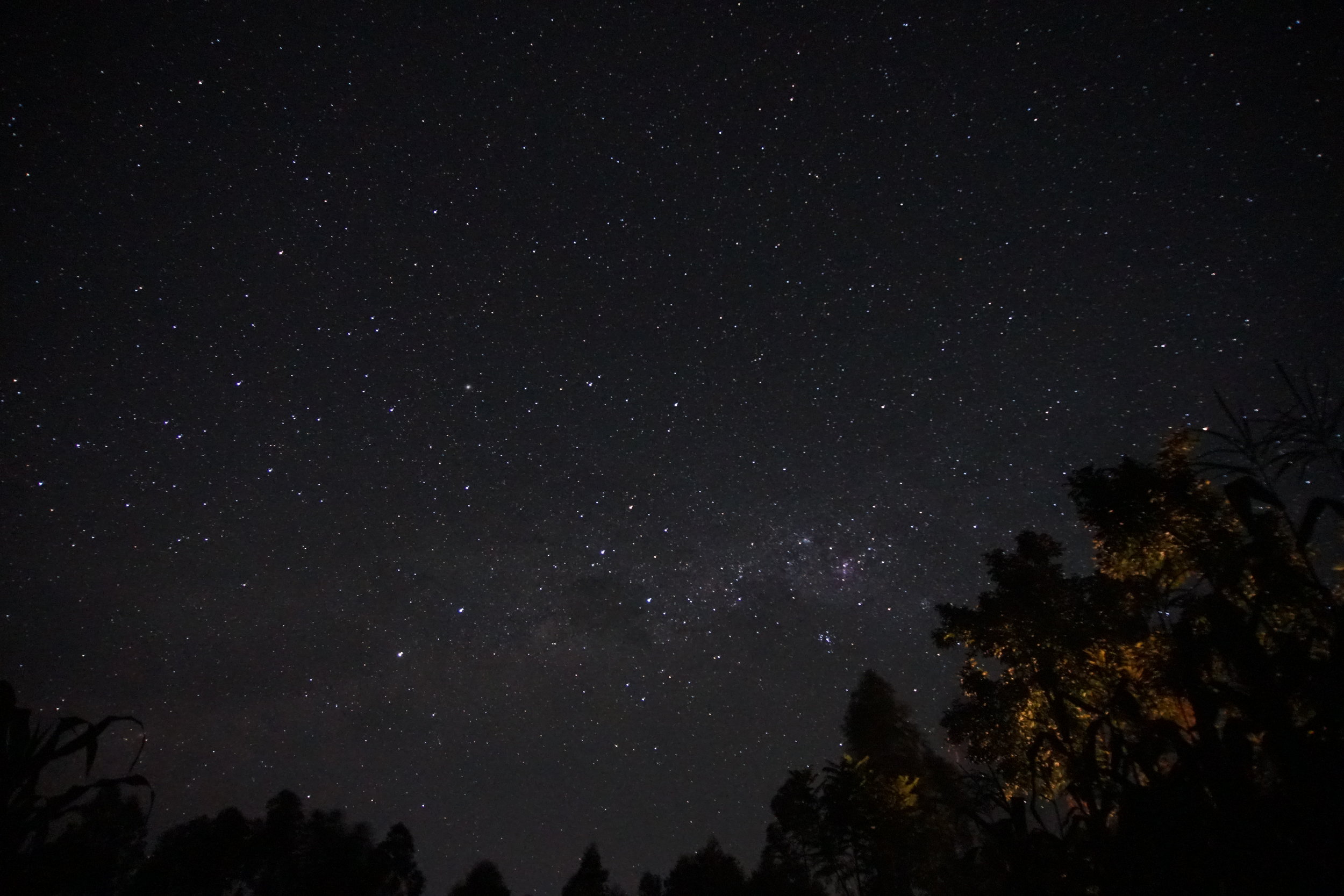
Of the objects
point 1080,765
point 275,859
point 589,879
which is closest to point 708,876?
point 589,879

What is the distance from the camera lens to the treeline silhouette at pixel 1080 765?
3496 millimetres

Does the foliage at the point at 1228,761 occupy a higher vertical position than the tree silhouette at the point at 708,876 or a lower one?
higher

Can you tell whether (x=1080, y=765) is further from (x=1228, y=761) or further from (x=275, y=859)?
(x=275, y=859)

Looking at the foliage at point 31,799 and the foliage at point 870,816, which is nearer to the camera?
the foliage at point 31,799

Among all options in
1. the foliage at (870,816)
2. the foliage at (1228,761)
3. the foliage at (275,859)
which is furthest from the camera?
the foliage at (275,859)

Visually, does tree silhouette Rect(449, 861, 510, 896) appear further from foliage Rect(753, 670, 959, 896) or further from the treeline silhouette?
foliage Rect(753, 670, 959, 896)

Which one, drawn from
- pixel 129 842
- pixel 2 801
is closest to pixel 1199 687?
pixel 2 801

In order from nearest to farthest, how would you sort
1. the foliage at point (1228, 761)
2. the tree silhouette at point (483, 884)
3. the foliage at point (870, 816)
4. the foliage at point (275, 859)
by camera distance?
1. the foliage at point (1228, 761)
2. the foliage at point (870, 816)
3. the foliage at point (275, 859)
4. the tree silhouette at point (483, 884)

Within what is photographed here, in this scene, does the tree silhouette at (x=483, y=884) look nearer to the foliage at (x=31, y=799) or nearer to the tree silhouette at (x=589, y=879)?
the tree silhouette at (x=589, y=879)

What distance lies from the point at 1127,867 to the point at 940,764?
32.6 meters

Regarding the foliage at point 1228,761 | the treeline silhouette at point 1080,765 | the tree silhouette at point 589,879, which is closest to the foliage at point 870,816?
the treeline silhouette at point 1080,765

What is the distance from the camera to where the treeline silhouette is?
3496 mm

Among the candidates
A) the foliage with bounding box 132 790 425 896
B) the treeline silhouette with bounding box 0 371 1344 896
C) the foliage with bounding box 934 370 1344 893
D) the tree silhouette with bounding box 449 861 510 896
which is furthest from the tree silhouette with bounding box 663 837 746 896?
the foliage with bounding box 934 370 1344 893

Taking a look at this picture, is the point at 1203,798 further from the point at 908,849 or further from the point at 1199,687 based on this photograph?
the point at 908,849
